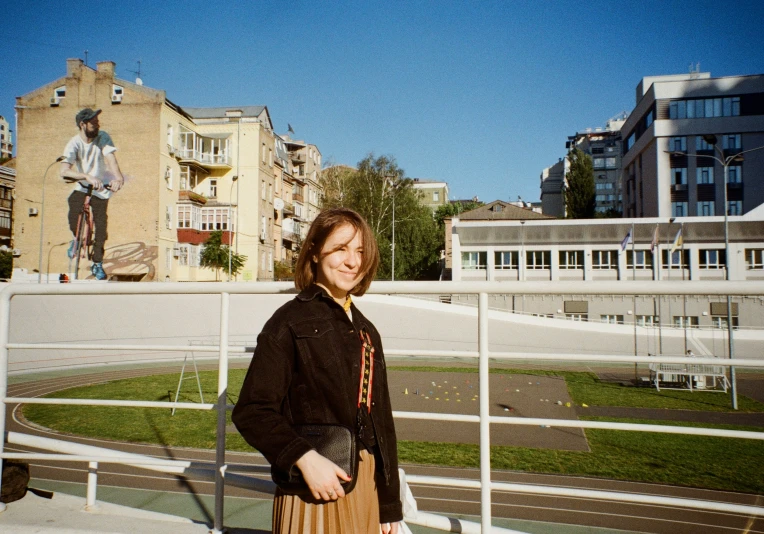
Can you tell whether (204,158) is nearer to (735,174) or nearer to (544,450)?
(544,450)

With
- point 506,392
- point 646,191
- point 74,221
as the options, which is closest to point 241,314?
point 506,392

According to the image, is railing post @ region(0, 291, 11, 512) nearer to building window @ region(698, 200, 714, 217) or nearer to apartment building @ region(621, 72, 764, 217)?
apartment building @ region(621, 72, 764, 217)

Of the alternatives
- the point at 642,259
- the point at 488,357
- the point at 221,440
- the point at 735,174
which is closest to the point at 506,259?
the point at 642,259

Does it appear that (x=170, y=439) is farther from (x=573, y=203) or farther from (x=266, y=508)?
(x=573, y=203)

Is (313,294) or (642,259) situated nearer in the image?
(313,294)

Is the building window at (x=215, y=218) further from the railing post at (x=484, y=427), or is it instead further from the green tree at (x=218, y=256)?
the railing post at (x=484, y=427)

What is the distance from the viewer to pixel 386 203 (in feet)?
144

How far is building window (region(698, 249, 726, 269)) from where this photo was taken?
117 feet

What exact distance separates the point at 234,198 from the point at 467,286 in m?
39.7

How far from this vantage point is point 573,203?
58750mm

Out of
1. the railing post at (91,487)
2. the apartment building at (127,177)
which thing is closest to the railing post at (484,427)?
the railing post at (91,487)

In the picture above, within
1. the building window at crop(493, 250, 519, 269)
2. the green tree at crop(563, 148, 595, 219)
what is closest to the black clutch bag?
the building window at crop(493, 250, 519, 269)

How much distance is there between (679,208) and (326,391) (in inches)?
1992

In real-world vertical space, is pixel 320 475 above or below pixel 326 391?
below
